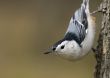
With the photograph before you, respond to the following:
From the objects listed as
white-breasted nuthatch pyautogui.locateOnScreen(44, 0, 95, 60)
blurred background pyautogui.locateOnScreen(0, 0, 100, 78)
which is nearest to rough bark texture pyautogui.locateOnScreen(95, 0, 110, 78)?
white-breasted nuthatch pyautogui.locateOnScreen(44, 0, 95, 60)

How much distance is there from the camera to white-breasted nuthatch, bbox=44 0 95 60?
4.86 meters

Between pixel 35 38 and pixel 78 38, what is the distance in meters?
4.44

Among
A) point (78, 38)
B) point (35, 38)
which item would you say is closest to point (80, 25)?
point (78, 38)

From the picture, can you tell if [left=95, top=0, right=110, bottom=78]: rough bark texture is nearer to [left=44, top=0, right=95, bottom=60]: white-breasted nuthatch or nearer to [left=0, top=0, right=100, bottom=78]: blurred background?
[left=44, top=0, right=95, bottom=60]: white-breasted nuthatch

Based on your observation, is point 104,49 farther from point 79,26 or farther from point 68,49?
point 79,26

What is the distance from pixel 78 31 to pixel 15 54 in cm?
414

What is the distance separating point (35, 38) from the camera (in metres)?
9.42

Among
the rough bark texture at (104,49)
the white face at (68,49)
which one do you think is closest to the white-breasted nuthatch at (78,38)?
the white face at (68,49)

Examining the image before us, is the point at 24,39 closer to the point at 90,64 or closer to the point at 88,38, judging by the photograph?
the point at 90,64

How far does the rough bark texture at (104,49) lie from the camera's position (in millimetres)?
4793

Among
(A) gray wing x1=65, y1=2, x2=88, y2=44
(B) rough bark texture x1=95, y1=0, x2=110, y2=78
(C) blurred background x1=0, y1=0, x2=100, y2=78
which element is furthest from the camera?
Result: (C) blurred background x1=0, y1=0, x2=100, y2=78

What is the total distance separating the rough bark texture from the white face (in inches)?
7.6

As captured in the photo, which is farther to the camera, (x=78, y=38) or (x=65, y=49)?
(x=78, y=38)

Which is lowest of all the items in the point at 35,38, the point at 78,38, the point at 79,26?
the point at 35,38
